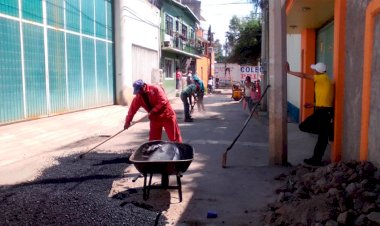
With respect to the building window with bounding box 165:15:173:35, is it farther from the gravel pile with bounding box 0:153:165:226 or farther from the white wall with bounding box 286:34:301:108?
the gravel pile with bounding box 0:153:165:226

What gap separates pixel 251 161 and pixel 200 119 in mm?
7705

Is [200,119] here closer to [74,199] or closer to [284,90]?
[284,90]

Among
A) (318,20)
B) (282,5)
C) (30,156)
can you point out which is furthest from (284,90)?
(30,156)

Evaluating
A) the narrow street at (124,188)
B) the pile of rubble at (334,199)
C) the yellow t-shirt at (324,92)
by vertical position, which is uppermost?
the yellow t-shirt at (324,92)

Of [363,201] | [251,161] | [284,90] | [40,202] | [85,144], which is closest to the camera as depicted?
[363,201]

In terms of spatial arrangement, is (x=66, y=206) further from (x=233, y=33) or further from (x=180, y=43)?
(x=233, y=33)

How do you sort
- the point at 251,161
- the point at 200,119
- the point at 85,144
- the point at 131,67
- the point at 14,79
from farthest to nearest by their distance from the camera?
1. the point at 131,67
2. the point at 200,119
3. the point at 14,79
4. the point at 85,144
5. the point at 251,161

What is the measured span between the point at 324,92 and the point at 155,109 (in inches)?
109

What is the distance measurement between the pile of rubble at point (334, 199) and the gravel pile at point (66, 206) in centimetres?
144

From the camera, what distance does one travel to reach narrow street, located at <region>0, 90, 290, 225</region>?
4793 millimetres

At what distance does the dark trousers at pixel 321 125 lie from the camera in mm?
6969

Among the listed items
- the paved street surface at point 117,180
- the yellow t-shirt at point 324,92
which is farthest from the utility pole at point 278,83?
the yellow t-shirt at point 324,92

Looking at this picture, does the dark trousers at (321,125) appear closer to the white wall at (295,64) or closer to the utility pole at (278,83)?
the utility pole at (278,83)

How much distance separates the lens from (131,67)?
2078 centimetres
